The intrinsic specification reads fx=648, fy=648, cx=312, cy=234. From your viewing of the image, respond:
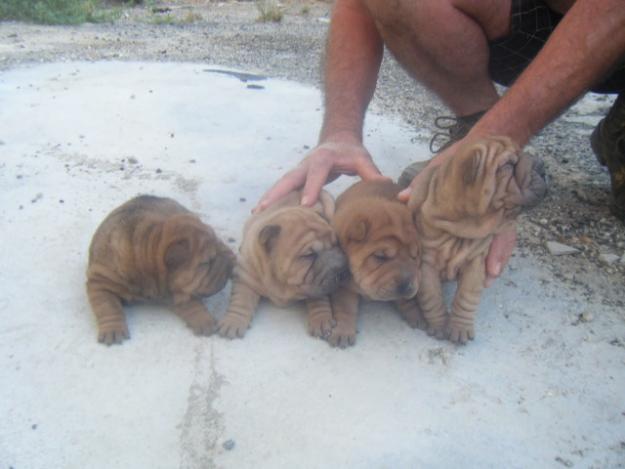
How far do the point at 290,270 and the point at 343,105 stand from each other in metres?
1.76

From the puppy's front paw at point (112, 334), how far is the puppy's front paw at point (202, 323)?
33cm

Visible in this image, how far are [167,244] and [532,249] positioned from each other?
247 cm

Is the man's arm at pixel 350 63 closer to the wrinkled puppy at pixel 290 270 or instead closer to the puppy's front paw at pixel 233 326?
the wrinkled puppy at pixel 290 270

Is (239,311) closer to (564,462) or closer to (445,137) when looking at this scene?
(564,462)

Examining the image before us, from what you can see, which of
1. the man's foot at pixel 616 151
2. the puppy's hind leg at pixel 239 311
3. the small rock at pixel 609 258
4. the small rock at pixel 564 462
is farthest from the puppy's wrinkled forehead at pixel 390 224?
the man's foot at pixel 616 151

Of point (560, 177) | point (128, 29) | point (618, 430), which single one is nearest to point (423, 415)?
point (618, 430)

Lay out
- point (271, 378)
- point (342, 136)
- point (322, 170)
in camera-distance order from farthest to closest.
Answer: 1. point (342, 136)
2. point (322, 170)
3. point (271, 378)

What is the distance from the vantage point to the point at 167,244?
3.39 metres

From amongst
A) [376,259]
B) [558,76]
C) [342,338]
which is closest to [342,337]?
[342,338]

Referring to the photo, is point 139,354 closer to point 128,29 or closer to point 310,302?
point 310,302

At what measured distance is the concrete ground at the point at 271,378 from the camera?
2756 millimetres

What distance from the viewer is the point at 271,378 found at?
3.12m

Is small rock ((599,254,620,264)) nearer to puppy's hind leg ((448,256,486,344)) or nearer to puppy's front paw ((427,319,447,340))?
puppy's hind leg ((448,256,486,344))

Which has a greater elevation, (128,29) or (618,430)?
(618,430)
